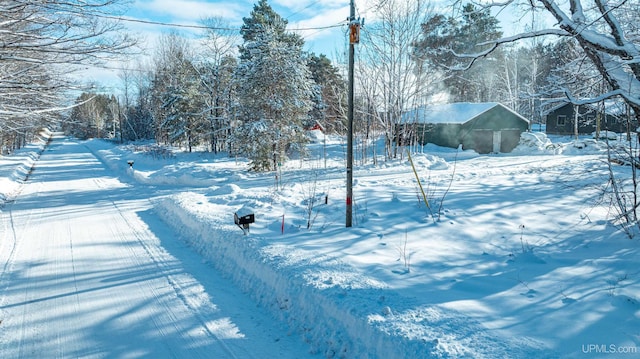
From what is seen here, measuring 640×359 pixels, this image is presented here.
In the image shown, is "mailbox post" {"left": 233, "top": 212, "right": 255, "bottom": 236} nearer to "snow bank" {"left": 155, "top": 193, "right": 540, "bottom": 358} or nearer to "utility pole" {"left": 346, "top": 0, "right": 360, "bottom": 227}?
"snow bank" {"left": 155, "top": 193, "right": 540, "bottom": 358}

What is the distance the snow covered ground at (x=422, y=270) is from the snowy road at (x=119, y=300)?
74 mm

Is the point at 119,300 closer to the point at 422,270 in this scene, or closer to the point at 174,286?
the point at 174,286

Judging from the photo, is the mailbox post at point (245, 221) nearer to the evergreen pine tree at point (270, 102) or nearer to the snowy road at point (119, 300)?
the snowy road at point (119, 300)

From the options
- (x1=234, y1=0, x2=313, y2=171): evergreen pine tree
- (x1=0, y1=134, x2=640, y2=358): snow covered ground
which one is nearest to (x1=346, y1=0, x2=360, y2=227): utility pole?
(x1=0, y1=134, x2=640, y2=358): snow covered ground

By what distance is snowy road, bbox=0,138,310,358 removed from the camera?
3.86 m

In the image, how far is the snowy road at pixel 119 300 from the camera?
3.86 metres

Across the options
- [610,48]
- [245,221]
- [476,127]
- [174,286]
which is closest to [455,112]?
[476,127]

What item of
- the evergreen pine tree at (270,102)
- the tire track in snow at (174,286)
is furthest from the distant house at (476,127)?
the tire track in snow at (174,286)

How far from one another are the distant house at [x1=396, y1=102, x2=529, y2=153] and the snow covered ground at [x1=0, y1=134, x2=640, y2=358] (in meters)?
15.9

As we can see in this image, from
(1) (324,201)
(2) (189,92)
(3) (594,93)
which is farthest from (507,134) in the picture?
(2) (189,92)

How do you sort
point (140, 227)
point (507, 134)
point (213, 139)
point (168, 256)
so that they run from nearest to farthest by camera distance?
point (168, 256)
point (140, 227)
point (507, 134)
point (213, 139)

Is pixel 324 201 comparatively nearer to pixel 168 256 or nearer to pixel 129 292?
pixel 168 256

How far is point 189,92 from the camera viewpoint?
Answer: 98.5 ft

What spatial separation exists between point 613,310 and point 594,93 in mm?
6567
